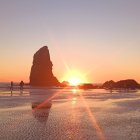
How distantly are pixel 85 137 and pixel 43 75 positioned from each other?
114 meters

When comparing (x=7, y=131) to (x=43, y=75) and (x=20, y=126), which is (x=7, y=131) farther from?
(x=43, y=75)

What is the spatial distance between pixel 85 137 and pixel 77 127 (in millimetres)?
2217

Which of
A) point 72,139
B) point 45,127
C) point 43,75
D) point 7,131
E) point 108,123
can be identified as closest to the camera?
point 72,139

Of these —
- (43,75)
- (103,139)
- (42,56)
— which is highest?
(42,56)

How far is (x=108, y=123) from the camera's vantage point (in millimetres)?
14516

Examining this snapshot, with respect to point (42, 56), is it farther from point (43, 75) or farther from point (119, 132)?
point (119, 132)

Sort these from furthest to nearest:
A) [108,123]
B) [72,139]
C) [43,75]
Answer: [43,75], [108,123], [72,139]

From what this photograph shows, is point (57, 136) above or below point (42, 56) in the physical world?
below

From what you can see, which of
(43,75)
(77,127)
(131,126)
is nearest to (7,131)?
(77,127)

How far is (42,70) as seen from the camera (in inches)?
4919

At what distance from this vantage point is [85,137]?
35.9 ft

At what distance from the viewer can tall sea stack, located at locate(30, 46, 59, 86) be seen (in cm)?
12331

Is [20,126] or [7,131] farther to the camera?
[20,126]

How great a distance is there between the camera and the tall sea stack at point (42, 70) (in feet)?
405
